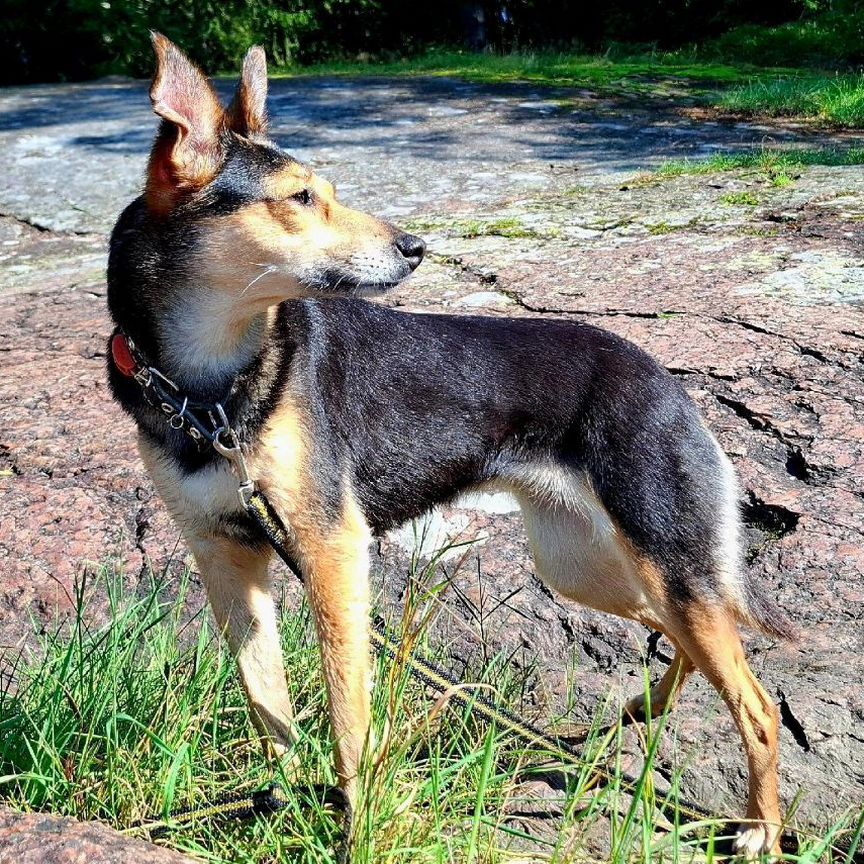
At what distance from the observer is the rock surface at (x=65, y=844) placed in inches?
71.7

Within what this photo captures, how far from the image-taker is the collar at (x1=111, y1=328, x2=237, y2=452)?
2.61 m

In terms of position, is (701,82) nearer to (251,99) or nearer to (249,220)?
(251,99)

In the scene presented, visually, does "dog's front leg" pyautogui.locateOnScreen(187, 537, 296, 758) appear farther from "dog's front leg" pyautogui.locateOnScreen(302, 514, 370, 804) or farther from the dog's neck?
the dog's neck

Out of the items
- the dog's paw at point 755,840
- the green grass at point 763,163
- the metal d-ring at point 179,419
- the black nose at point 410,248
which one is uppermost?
the black nose at point 410,248

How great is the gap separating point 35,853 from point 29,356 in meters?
3.47

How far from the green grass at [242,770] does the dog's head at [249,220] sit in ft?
3.03

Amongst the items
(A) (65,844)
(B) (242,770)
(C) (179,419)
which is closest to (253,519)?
(C) (179,419)

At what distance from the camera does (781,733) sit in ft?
9.95

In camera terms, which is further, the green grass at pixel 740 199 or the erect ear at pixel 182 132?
the green grass at pixel 740 199

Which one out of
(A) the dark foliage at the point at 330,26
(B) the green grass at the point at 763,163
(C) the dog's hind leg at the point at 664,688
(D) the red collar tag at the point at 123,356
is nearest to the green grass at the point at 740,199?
(B) the green grass at the point at 763,163

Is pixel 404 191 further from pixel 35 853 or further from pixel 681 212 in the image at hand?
pixel 35 853

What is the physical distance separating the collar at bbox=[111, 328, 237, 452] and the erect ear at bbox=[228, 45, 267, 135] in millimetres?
688

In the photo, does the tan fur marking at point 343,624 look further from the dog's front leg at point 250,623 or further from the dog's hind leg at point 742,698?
the dog's hind leg at point 742,698

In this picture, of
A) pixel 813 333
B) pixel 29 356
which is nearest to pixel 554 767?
pixel 813 333
